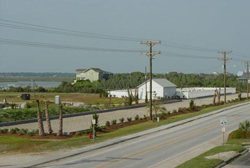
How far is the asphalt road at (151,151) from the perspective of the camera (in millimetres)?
22562

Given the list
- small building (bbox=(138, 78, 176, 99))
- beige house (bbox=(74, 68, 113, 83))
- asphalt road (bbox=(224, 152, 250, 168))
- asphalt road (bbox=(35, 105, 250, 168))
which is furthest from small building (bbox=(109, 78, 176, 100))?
beige house (bbox=(74, 68, 113, 83))

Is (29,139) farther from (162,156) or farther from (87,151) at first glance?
(162,156)

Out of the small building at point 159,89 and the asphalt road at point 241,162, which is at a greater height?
the small building at point 159,89

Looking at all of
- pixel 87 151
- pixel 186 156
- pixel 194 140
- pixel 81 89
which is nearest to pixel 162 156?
pixel 186 156

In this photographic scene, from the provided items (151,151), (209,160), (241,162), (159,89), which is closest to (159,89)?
(159,89)

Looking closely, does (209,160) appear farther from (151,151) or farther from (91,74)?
(91,74)

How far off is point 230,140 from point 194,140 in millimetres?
2662

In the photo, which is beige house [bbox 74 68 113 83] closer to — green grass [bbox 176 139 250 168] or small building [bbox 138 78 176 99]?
small building [bbox 138 78 176 99]

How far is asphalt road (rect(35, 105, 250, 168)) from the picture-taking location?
2256 cm

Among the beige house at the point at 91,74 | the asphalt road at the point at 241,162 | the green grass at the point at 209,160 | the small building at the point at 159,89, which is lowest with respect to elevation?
the asphalt road at the point at 241,162

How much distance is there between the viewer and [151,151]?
26656mm

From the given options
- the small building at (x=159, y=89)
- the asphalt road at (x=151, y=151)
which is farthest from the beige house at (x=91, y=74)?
the asphalt road at (x=151, y=151)

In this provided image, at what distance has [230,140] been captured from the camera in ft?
99.8

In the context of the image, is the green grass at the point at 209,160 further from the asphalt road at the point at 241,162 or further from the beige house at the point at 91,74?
the beige house at the point at 91,74
